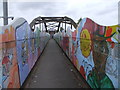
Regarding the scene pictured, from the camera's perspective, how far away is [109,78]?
2.99 metres

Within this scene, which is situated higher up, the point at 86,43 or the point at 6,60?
the point at 86,43

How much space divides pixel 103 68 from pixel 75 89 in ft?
5.90

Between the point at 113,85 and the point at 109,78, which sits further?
the point at 109,78

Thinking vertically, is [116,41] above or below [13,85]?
above

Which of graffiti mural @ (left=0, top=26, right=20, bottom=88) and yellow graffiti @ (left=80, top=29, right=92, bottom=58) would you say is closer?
graffiti mural @ (left=0, top=26, right=20, bottom=88)

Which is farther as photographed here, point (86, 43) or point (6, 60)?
point (86, 43)

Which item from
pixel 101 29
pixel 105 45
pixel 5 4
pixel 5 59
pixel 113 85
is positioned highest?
pixel 5 4

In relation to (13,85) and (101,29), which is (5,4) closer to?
(13,85)

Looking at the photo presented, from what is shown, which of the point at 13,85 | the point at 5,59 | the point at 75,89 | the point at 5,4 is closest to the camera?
the point at 5,59

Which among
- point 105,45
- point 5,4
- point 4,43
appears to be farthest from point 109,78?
point 5,4

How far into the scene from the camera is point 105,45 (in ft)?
10.4

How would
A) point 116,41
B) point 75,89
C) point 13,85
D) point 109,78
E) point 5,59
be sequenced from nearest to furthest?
point 116,41
point 109,78
point 5,59
point 13,85
point 75,89

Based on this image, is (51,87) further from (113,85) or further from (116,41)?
(116,41)

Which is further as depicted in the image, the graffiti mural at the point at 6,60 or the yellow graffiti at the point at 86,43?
the yellow graffiti at the point at 86,43
